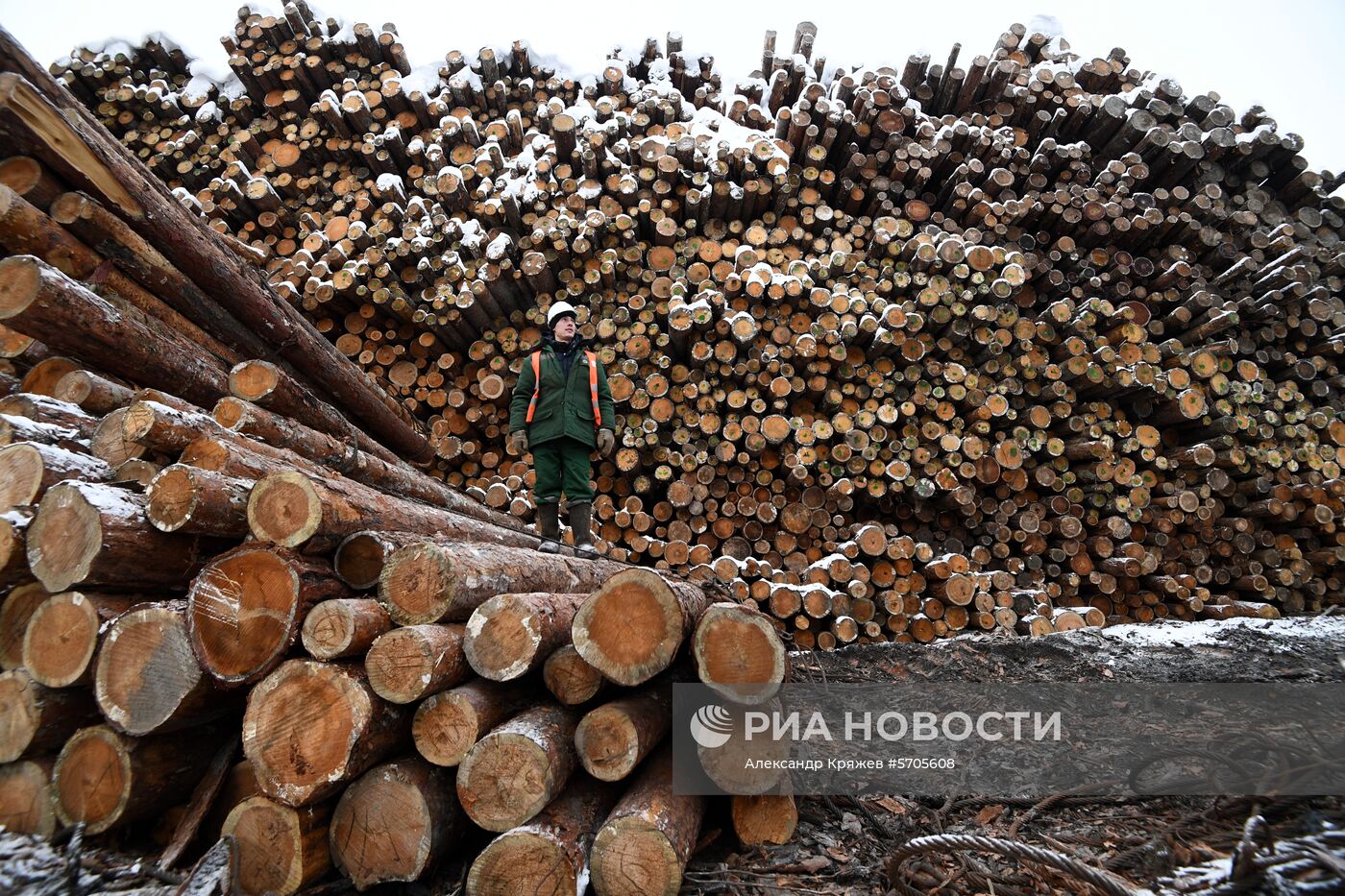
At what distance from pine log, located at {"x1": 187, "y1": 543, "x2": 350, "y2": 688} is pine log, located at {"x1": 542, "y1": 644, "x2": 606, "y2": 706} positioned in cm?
77

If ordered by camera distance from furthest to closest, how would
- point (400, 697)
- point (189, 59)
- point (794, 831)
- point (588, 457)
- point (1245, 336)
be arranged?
1. point (189, 59)
2. point (1245, 336)
3. point (588, 457)
4. point (794, 831)
5. point (400, 697)

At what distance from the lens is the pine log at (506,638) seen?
6.41 feet

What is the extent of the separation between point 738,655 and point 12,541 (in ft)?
7.58

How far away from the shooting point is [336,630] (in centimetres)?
183

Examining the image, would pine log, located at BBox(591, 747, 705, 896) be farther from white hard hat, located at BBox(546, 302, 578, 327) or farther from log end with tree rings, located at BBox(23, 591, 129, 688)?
white hard hat, located at BBox(546, 302, 578, 327)

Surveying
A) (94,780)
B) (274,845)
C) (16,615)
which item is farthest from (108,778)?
(16,615)

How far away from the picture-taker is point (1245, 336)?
18.3 ft

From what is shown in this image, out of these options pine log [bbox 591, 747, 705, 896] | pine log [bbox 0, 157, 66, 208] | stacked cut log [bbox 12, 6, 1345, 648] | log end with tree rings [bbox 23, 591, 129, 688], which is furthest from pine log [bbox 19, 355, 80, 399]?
pine log [bbox 591, 747, 705, 896]

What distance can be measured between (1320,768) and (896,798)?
4.39ft

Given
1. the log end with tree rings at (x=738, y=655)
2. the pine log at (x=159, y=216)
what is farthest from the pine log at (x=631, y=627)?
the pine log at (x=159, y=216)

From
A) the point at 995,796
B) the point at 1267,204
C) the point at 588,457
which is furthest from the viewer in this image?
the point at 1267,204

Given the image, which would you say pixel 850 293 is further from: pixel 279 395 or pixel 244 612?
pixel 244 612

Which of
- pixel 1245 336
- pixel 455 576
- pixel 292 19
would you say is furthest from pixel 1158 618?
pixel 292 19

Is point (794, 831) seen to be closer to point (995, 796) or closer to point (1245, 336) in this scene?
point (995, 796)
